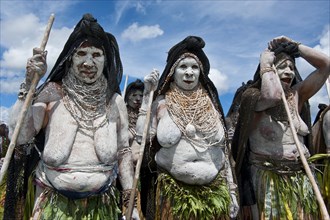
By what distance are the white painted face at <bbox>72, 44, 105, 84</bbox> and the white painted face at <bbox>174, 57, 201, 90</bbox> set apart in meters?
0.94

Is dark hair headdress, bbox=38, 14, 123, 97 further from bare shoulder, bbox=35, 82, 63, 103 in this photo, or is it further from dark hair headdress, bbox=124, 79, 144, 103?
dark hair headdress, bbox=124, 79, 144, 103

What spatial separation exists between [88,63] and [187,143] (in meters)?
1.25

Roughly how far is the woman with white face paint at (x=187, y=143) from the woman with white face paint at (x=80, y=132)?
1.44 feet

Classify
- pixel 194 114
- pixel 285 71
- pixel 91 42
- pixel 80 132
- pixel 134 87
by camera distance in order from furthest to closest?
1. pixel 134 87
2. pixel 285 71
3. pixel 194 114
4. pixel 91 42
5. pixel 80 132

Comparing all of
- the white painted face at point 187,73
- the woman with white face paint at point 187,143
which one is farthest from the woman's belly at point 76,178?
the white painted face at point 187,73

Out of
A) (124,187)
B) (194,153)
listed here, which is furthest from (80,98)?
(194,153)

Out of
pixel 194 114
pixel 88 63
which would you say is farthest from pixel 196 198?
pixel 88 63

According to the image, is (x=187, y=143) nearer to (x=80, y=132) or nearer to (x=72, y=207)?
(x=80, y=132)

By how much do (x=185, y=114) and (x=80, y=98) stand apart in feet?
3.70

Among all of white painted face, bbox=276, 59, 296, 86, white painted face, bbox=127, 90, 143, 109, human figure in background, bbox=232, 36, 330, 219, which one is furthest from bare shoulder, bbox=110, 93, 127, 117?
white painted face, bbox=127, 90, 143, 109

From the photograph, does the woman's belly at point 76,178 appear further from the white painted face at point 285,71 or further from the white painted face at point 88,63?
the white painted face at point 285,71

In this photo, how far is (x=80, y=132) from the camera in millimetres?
3898

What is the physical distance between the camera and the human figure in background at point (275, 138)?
481 centimetres

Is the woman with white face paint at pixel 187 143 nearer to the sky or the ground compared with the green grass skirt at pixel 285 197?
nearer to the sky
